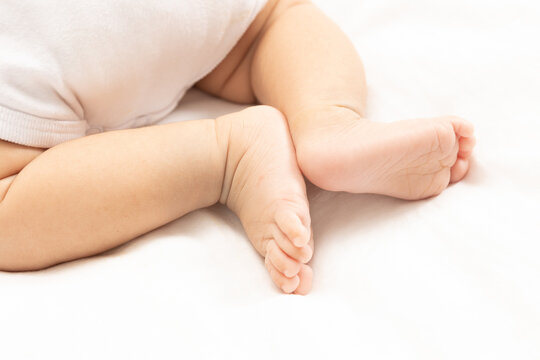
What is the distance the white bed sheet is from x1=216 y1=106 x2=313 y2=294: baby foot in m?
0.04

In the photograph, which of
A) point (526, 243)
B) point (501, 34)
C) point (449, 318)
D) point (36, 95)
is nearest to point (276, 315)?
point (449, 318)

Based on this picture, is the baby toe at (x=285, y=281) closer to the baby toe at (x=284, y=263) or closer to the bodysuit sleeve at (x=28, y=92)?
the baby toe at (x=284, y=263)

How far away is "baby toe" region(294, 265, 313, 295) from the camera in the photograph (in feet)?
2.41

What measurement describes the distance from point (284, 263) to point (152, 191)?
0.21 meters

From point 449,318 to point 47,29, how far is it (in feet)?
2.10

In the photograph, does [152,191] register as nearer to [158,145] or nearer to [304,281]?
[158,145]

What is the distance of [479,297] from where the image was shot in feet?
2.18

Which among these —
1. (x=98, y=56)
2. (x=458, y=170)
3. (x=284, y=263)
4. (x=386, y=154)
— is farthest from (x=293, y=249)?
(x=98, y=56)

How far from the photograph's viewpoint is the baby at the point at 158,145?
74cm

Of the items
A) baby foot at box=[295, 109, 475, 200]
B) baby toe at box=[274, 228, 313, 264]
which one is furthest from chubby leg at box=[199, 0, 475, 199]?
baby toe at box=[274, 228, 313, 264]

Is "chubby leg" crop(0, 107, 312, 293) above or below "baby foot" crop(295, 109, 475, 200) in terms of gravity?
below

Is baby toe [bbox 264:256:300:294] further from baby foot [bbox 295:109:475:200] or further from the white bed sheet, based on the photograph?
baby foot [bbox 295:109:475:200]

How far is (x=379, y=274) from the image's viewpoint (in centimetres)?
73

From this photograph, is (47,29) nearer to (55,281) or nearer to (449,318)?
(55,281)
